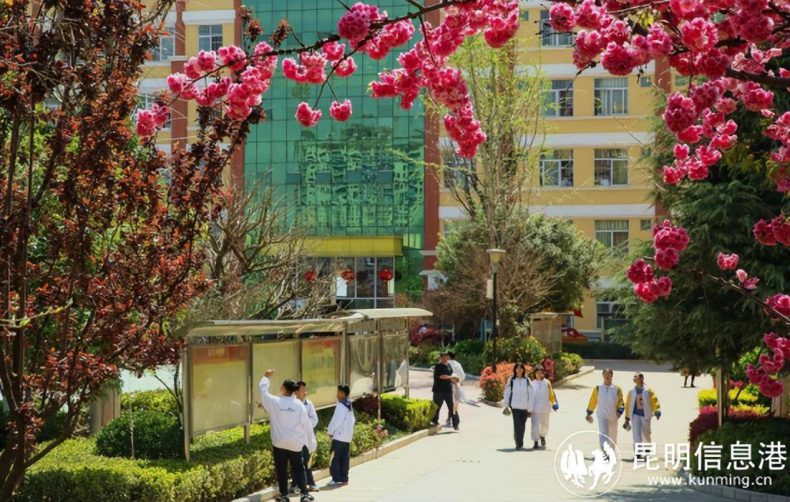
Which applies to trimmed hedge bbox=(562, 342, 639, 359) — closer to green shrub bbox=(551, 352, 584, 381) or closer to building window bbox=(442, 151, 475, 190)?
green shrub bbox=(551, 352, 584, 381)

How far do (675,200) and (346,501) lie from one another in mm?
6860

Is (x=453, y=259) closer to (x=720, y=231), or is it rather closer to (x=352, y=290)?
(x=352, y=290)

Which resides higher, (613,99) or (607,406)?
(613,99)

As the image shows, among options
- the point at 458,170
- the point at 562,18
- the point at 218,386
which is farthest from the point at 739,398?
the point at 458,170

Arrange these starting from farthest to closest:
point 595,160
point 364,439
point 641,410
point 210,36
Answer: point 210,36 → point 595,160 → point 364,439 → point 641,410

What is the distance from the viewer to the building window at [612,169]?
52.2 m

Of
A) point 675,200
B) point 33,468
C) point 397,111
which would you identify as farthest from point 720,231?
point 397,111

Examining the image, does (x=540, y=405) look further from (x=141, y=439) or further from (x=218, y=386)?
(x=141, y=439)

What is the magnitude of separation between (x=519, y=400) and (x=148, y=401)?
644cm

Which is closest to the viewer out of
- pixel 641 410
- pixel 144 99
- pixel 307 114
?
pixel 307 114

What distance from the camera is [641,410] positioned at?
19.2 meters

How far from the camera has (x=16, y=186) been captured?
34.7 feet

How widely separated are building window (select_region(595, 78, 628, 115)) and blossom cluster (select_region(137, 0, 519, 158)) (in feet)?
140

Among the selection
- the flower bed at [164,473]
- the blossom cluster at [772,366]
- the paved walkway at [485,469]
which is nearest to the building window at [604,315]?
the paved walkway at [485,469]
